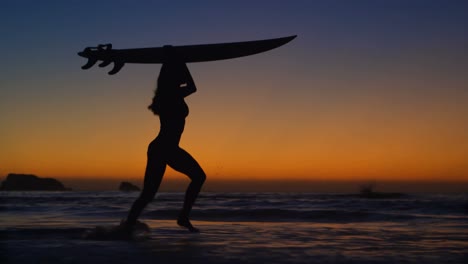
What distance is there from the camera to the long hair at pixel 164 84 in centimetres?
630

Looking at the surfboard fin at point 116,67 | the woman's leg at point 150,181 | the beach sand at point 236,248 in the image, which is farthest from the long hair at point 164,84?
the beach sand at point 236,248

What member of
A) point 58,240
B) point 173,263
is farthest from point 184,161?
point 173,263

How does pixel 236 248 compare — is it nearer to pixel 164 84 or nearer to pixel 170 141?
pixel 170 141

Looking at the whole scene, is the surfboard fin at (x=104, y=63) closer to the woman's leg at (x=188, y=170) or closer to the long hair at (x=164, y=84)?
the long hair at (x=164, y=84)

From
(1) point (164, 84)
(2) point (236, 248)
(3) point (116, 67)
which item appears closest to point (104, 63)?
(3) point (116, 67)

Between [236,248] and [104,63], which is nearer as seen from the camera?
[236,248]

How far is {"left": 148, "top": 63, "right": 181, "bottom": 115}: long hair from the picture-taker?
6305mm

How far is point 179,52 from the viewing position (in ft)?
21.6

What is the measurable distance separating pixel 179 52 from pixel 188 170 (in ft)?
5.21

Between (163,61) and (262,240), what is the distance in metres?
2.65

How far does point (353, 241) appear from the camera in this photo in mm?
5984

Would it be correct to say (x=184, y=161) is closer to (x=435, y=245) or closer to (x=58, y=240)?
(x=58, y=240)

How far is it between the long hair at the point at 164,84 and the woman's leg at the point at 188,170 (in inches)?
24.9

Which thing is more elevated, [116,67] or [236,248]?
[116,67]
